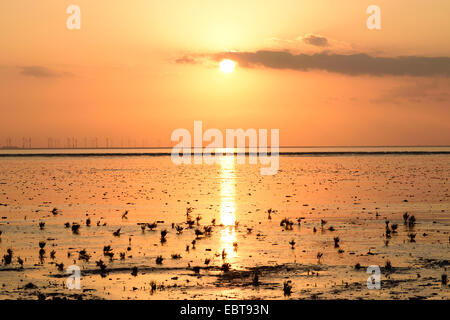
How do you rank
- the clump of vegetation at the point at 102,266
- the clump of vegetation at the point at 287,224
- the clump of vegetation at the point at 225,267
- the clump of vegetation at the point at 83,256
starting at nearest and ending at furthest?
the clump of vegetation at the point at 102,266, the clump of vegetation at the point at 225,267, the clump of vegetation at the point at 83,256, the clump of vegetation at the point at 287,224

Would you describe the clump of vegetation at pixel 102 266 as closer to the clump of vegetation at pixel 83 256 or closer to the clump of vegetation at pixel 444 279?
the clump of vegetation at pixel 83 256

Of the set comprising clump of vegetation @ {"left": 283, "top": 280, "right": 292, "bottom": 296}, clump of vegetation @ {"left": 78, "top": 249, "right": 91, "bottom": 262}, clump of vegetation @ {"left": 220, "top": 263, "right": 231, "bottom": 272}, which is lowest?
clump of vegetation @ {"left": 283, "top": 280, "right": 292, "bottom": 296}

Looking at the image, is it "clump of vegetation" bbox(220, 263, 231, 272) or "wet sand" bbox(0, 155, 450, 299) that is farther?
"clump of vegetation" bbox(220, 263, 231, 272)

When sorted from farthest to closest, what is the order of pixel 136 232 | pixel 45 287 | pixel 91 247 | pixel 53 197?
pixel 53 197, pixel 136 232, pixel 91 247, pixel 45 287

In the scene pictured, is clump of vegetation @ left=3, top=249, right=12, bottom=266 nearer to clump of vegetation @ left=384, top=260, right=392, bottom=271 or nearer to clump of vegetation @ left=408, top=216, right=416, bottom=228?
clump of vegetation @ left=384, top=260, right=392, bottom=271

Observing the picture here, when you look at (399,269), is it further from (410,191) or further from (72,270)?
(410,191)

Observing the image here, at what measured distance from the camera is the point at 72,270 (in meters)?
19.8

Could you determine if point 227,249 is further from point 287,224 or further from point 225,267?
point 287,224

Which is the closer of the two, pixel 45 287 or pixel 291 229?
pixel 45 287

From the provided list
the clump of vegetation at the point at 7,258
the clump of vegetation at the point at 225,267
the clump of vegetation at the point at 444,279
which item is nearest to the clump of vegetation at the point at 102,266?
the clump of vegetation at the point at 7,258

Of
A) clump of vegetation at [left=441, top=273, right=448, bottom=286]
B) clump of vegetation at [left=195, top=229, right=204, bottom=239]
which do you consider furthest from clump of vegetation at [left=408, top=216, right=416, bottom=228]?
clump of vegetation at [left=441, top=273, right=448, bottom=286]

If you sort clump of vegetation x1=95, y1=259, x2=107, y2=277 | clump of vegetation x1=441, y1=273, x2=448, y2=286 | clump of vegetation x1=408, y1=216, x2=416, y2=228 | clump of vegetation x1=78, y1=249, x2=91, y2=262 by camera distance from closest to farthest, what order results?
clump of vegetation x1=441, y1=273, x2=448, y2=286 < clump of vegetation x1=95, y1=259, x2=107, y2=277 < clump of vegetation x1=78, y1=249, x2=91, y2=262 < clump of vegetation x1=408, y1=216, x2=416, y2=228

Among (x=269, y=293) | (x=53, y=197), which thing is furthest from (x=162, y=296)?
(x=53, y=197)

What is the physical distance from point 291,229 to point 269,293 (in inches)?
563
